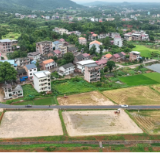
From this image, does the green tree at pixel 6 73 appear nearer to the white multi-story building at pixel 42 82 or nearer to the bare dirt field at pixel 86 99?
the white multi-story building at pixel 42 82

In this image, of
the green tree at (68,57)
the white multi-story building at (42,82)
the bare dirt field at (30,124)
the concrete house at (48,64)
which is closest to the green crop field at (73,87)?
the white multi-story building at (42,82)

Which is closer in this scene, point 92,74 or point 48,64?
point 92,74

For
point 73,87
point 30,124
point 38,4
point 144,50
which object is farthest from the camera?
point 38,4

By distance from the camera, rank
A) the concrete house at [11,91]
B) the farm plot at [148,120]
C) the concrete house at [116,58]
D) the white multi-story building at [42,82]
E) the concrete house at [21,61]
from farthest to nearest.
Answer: the concrete house at [116,58], the concrete house at [21,61], the white multi-story building at [42,82], the concrete house at [11,91], the farm plot at [148,120]

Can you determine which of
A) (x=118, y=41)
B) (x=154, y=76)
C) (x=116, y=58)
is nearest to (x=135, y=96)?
(x=154, y=76)

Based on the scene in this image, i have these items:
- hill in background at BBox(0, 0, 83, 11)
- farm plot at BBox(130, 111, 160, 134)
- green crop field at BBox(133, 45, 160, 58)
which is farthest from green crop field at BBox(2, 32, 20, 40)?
hill in background at BBox(0, 0, 83, 11)

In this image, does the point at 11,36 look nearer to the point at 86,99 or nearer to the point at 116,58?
the point at 116,58
